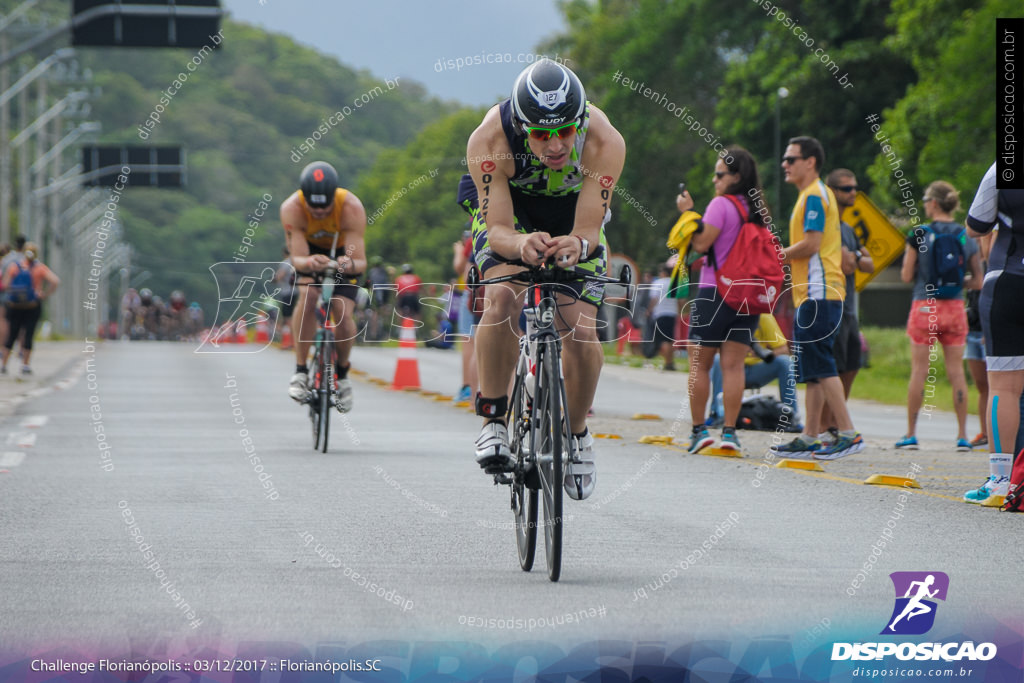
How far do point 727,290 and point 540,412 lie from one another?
5.18 metres

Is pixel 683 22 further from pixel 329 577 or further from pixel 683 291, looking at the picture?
pixel 329 577

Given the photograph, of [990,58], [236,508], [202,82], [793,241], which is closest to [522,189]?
[236,508]

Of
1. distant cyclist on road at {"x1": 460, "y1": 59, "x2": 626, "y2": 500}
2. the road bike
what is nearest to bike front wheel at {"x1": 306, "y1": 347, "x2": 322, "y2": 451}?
distant cyclist on road at {"x1": 460, "y1": 59, "x2": 626, "y2": 500}

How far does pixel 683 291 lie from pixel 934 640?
730 cm

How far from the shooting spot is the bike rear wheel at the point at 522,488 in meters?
6.14

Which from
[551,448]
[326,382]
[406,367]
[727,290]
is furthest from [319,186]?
[406,367]

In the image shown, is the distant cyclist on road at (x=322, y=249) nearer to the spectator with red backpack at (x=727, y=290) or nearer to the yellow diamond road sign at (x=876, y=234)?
the spectator with red backpack at (x=727, y=290)

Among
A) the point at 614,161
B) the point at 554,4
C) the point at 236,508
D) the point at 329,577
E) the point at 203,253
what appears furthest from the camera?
the point at 203,253

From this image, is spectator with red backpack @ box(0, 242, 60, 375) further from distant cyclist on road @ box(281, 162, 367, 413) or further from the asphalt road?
distant cyclist on road @ box(281, 162, 367, 413)

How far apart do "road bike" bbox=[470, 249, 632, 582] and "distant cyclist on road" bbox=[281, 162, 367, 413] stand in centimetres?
518

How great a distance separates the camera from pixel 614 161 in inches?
258

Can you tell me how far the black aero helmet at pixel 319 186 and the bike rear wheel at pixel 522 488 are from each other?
207 inches

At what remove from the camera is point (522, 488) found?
629 centimetres

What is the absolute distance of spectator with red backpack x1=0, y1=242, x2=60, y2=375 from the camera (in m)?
22.0
